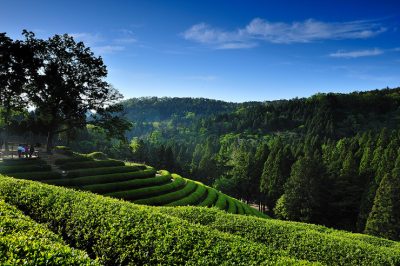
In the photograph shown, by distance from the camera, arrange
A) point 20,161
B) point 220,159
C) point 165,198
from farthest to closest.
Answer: point 220,159 < point 165,198 < point 20,161

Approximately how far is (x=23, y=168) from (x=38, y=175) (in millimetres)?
2517

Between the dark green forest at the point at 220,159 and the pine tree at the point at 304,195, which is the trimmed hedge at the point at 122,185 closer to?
the dark green forest at the point at 220,159

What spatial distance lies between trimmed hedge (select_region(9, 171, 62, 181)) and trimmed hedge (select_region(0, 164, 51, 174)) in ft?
3.49

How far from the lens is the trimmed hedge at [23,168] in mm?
34475

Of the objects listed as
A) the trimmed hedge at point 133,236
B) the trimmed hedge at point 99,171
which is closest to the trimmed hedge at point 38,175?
the trimmed hedge at point 99,171

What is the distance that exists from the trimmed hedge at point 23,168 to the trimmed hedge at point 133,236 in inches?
728

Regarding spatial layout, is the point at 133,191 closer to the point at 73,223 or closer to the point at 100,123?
the point at 100,123

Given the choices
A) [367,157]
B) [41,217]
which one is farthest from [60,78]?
[367,157]

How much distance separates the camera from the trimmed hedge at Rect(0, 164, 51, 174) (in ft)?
113

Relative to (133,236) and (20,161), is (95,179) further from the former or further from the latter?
(133,236)

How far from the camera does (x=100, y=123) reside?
158ft

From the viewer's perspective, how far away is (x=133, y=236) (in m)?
13.7

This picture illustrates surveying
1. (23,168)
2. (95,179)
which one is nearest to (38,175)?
(23,168)

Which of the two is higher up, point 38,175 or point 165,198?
point 38,175
